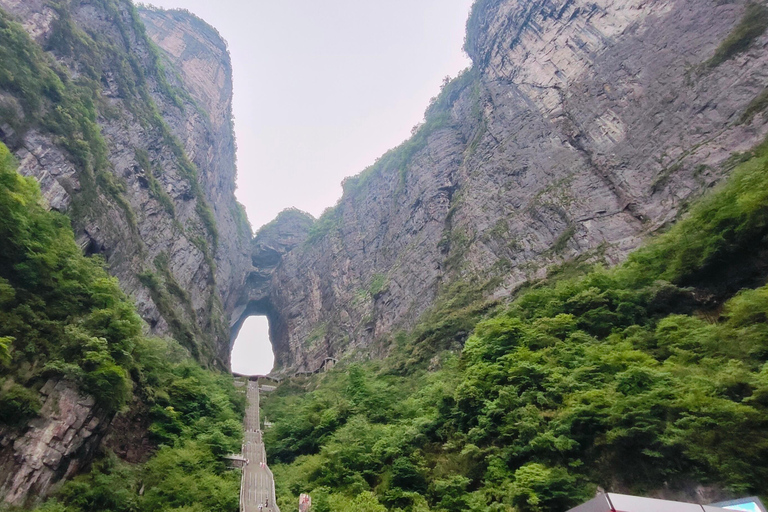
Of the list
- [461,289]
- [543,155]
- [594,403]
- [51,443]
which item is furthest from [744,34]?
[51,443]

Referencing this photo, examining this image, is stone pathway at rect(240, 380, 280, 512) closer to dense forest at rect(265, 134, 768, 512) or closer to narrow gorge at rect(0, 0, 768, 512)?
dense forest at rect(265, 134, 768, 512)

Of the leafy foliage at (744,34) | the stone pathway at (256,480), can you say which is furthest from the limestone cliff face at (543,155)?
the stone pathway at (256,480)

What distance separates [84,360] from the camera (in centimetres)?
1306

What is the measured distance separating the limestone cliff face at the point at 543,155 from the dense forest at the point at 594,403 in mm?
5322

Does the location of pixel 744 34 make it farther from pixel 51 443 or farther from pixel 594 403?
pixel 51 443

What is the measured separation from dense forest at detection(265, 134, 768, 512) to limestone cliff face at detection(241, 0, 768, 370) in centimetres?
532

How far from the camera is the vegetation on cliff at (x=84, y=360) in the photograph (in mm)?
11680

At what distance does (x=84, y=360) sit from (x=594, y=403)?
48.8 ft

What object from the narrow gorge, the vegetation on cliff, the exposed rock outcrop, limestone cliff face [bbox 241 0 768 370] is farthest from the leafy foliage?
the exposed rock outcrop

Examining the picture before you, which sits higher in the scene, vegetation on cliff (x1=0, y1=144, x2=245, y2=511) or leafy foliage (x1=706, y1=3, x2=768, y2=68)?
Result: leafy foliage (x1=706, y1=3, x2=768, y2=68)

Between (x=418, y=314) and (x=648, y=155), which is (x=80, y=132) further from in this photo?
(x=648, y=155)

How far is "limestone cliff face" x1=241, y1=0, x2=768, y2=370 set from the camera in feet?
72.0

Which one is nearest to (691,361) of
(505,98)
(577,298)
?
(577,298)

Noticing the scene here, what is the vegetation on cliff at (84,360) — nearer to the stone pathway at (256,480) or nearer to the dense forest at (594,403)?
the stone pathway at (256,480)
